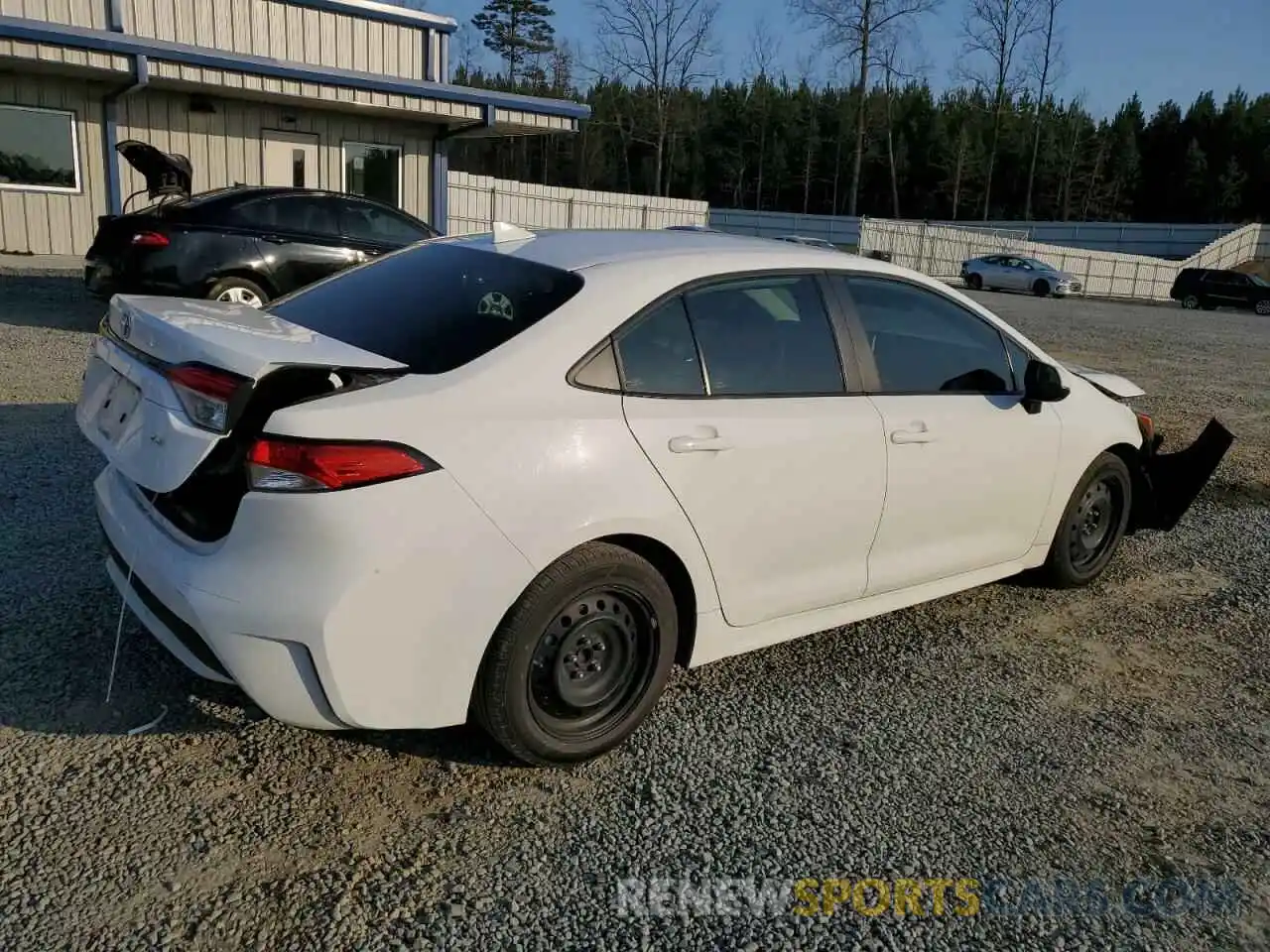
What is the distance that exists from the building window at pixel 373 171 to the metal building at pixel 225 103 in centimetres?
2

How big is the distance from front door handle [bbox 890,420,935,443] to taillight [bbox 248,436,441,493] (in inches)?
75.2

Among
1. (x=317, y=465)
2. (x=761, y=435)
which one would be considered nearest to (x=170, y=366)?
(x=317, y=465)

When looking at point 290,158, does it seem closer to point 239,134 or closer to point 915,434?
point 239,134

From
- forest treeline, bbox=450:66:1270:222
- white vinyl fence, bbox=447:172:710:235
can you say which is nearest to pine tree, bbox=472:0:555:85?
forest treeline, bbox=450:66:1270:222

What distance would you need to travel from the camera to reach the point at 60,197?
1509cm

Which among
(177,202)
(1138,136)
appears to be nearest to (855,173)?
(1138,136)

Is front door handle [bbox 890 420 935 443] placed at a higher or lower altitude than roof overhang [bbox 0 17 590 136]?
lower

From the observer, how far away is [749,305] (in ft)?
11.6

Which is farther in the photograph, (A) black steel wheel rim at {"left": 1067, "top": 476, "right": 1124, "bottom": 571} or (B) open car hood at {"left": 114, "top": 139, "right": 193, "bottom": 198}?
(B) open car hood at {"left": 114, "top": 139, "right": 193, "bottom": 198}

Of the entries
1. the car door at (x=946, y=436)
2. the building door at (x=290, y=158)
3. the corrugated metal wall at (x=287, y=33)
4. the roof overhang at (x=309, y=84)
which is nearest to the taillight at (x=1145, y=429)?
the car door at (x=946, y=436)

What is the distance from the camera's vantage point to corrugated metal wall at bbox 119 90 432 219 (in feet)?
49.4

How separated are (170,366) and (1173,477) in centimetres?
481

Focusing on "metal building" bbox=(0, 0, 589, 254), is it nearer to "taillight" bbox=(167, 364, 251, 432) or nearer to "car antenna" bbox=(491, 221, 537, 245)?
"car antenna" bbox=(491, 221, 537, 245)

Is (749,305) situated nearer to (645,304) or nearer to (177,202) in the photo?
(645,304)
